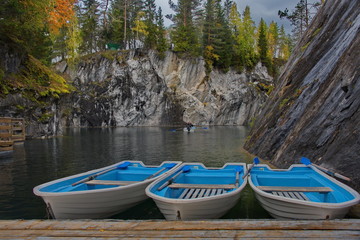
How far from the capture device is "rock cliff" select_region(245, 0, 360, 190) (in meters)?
8.41

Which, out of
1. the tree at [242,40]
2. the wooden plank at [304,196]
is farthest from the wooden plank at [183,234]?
the tree at [242,40]

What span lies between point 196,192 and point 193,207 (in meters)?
1.62

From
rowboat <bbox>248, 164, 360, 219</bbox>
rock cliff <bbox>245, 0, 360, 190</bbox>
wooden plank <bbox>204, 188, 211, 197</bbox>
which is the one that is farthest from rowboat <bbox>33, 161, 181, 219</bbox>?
rock cliff <bbox>245, 0, 360, 190</bbox>

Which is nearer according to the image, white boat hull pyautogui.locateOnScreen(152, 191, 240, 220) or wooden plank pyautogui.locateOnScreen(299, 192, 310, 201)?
white boat hull pyautogui.locateOnScreen(152, 191, 240, 220)

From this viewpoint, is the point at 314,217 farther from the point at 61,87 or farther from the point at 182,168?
the point at 61,87

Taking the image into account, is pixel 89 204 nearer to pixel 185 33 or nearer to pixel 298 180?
pixel 298 180

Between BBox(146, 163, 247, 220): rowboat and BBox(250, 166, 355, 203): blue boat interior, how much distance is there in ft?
2.25

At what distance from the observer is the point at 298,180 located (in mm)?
8531

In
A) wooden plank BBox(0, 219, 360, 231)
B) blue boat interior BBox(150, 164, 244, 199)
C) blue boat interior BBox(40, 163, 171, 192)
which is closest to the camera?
wooden plank BBox(0, 219, 360, 231)

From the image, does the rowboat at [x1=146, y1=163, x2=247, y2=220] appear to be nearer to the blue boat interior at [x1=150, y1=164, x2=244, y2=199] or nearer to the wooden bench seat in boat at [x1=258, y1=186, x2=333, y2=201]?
the blue boat interior at [x1=150, y1=164, x2=244, y2=199]

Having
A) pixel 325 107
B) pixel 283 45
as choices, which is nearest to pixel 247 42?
pixel 283 45

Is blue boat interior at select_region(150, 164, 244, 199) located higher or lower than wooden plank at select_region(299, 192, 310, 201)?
higher

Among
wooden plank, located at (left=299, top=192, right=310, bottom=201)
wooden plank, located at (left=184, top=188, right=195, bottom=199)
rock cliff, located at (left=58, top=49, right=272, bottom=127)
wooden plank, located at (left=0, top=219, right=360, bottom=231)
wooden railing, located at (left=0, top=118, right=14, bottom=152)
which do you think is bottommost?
wooden plank, located at (left=299, top=192, right=310, bottom=201)

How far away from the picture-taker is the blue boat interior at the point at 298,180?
6.96m
